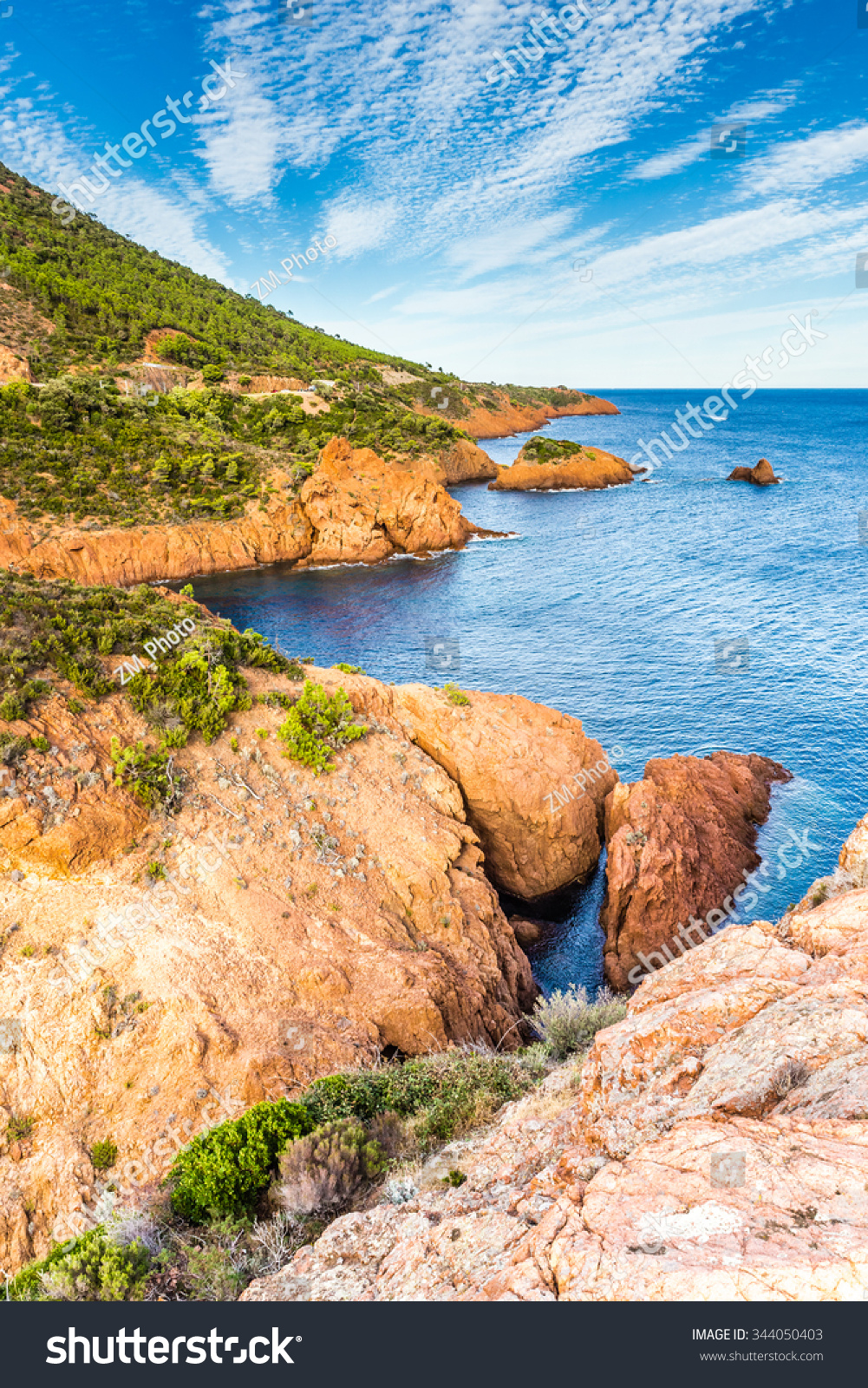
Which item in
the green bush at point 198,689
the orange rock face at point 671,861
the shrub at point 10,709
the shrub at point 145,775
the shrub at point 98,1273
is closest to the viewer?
the shrub at point 98,1273

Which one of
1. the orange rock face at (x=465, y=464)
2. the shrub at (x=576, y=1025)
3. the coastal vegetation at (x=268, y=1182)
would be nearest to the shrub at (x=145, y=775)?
the coastal vegetation at (x=268, y=1182)

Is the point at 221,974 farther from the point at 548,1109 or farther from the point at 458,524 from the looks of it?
the point at 458,524

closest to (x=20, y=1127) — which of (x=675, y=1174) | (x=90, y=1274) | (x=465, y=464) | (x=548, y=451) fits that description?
(x=90, y=1274)

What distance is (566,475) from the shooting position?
300 feet

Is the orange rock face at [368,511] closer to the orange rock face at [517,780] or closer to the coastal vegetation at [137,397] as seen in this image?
the coastal vegetation at [137,397]

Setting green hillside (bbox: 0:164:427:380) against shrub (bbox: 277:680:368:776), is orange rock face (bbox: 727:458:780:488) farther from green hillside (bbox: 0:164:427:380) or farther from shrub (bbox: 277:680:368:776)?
shrub (bbox: 277:680:368:776)

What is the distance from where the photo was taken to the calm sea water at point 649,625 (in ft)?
89.2

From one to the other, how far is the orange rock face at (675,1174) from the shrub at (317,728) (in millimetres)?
10733

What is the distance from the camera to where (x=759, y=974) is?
9.87 meters

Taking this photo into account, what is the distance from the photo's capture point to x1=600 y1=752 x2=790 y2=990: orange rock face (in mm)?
20906

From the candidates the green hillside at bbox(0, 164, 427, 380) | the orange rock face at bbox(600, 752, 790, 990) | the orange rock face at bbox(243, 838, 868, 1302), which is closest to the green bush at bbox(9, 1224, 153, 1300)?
the orange rock face at bbox(243, 838, 868, 1302)

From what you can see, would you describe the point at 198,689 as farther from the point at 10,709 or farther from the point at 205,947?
the point at 205,947

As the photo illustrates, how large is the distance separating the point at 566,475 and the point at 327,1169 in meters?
92.2
